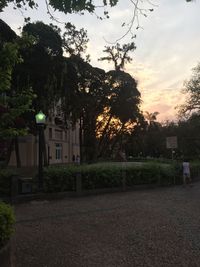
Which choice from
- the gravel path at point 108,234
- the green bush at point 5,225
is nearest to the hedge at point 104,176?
the gravel path at point 108,234

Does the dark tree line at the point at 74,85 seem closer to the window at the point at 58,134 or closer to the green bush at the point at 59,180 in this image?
the window at the point at 58,134

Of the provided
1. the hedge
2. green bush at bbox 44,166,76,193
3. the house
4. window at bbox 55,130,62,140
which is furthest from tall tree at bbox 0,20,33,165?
window at bbox 55,130,62,140

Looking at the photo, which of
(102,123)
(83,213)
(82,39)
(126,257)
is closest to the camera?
(126,257)

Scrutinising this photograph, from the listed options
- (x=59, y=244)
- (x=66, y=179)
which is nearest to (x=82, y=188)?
(x=66, y=179)

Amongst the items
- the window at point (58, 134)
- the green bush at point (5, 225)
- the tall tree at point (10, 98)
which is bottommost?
the green bush at point (5, 225)

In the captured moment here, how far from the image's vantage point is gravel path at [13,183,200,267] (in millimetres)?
7312

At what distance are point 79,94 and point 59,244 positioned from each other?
3425 cm

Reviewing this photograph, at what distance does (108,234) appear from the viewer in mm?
9469

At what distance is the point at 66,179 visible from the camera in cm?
1764

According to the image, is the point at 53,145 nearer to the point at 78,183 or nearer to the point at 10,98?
the point at 78,183

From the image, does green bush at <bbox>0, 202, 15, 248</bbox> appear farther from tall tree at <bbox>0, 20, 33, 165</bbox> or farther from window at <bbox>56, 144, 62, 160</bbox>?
window at <bbox>56, 144, 62, 160</bbox>

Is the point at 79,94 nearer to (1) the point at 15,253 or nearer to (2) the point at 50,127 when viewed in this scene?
(2) the point at 50,127

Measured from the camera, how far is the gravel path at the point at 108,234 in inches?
288

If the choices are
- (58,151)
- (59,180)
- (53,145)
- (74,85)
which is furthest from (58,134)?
(59,180)
